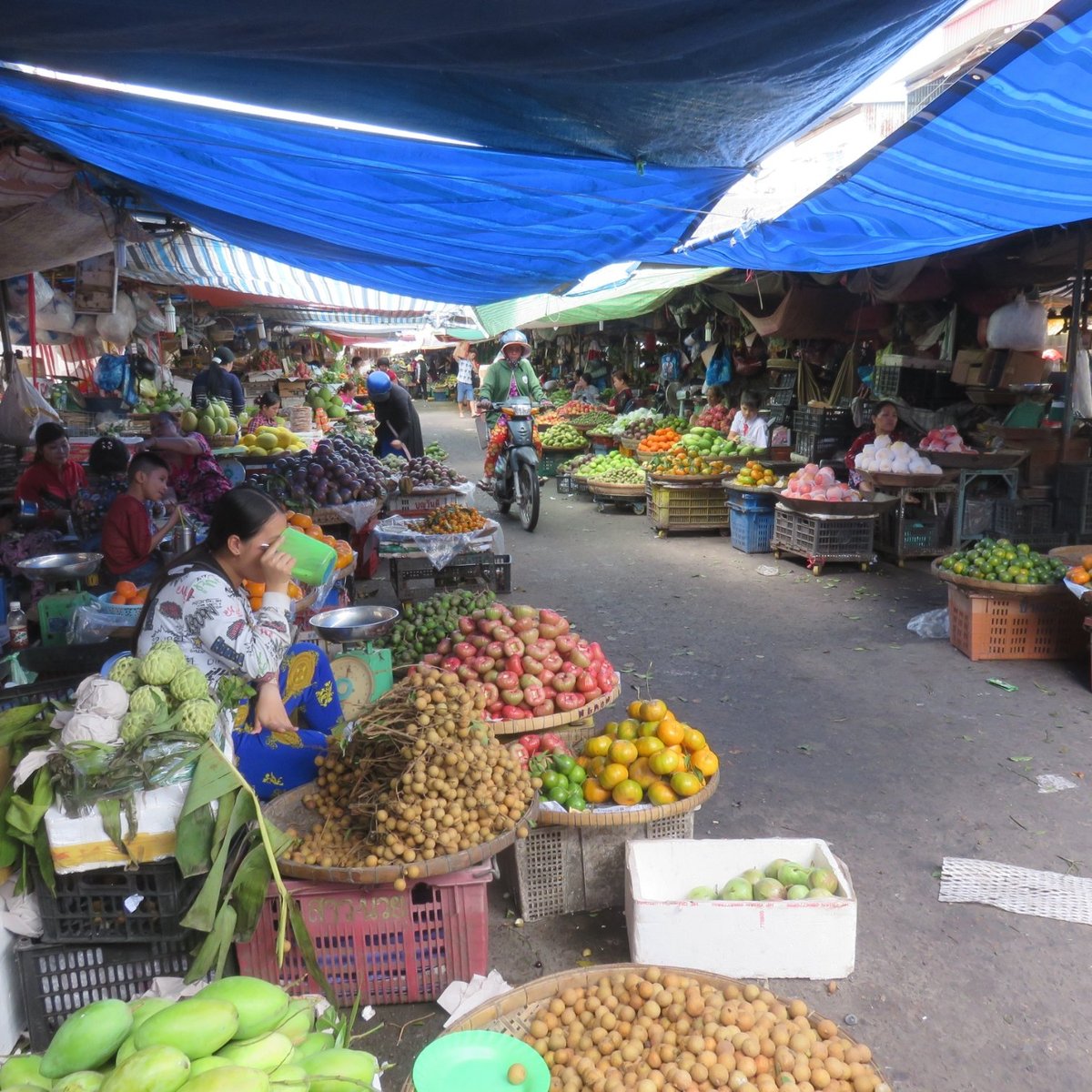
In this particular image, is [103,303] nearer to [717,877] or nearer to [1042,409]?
[717,877]

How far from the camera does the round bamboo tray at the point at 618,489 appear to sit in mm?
11617

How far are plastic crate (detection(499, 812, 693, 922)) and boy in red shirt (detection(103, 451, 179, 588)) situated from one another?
328 centimetres

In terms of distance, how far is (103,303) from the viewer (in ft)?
18.5

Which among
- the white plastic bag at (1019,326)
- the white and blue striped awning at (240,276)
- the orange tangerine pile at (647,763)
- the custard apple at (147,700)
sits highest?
the white and blue striped awning at (240,276)

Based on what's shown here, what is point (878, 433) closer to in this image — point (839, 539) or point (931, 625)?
point (839, 539)

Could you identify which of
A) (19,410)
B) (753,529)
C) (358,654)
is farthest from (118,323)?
(753,529)

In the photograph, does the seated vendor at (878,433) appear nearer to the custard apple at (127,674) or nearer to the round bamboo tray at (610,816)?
the round bamboo tray at (610,816)

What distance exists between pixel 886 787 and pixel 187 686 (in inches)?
122

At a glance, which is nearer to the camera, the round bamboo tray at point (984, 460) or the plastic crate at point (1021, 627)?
the plastic crate at point (1021, 627)

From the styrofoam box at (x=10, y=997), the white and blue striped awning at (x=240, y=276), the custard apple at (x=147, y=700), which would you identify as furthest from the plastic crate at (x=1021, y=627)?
the white and blue striped awning at (x=240, y=276)

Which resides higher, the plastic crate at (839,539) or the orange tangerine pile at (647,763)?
the orange tangerine pile at (647,763)

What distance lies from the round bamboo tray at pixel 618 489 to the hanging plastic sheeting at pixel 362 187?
17.6 feet

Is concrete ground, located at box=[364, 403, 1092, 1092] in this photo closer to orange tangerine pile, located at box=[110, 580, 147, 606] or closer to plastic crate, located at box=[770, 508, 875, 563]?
plastic crate, located at box=[770, 508, 875, 563]

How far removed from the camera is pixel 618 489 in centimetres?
1166
